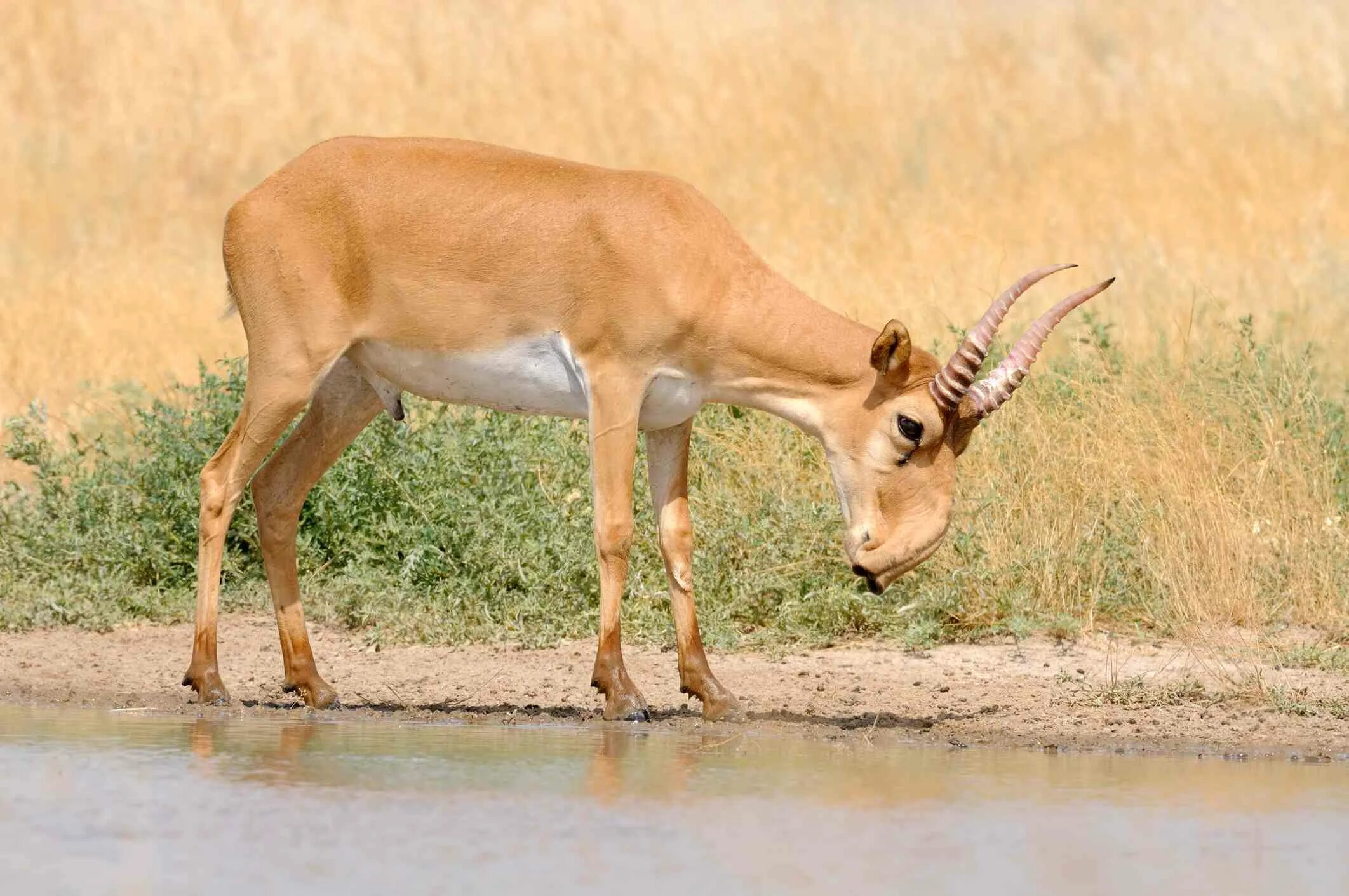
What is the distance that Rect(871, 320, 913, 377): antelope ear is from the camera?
9.45 metres

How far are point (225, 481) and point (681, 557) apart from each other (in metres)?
2.13

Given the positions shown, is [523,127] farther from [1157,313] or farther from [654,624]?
[654,624]

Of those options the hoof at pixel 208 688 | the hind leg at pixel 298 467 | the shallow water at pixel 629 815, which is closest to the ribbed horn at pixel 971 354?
the shallow water at pixel 629 815

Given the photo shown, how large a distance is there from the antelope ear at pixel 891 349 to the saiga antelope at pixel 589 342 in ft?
0.04

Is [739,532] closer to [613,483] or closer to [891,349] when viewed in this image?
[613,483]

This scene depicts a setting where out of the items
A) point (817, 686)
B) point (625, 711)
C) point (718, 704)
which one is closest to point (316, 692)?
point (625, 711)

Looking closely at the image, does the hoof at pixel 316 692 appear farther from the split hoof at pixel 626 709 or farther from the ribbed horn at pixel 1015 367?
the ribbed horn at pixel 1015 367

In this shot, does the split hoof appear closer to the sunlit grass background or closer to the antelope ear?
the antelope ear

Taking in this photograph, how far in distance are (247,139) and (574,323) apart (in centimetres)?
2300

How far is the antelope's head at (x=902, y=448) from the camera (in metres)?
9.48

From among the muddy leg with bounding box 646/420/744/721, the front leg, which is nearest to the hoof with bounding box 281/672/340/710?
the front leg

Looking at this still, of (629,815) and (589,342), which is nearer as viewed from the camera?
(629,815)

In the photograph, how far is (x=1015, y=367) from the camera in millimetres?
9359

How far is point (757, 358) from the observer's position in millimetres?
9758
